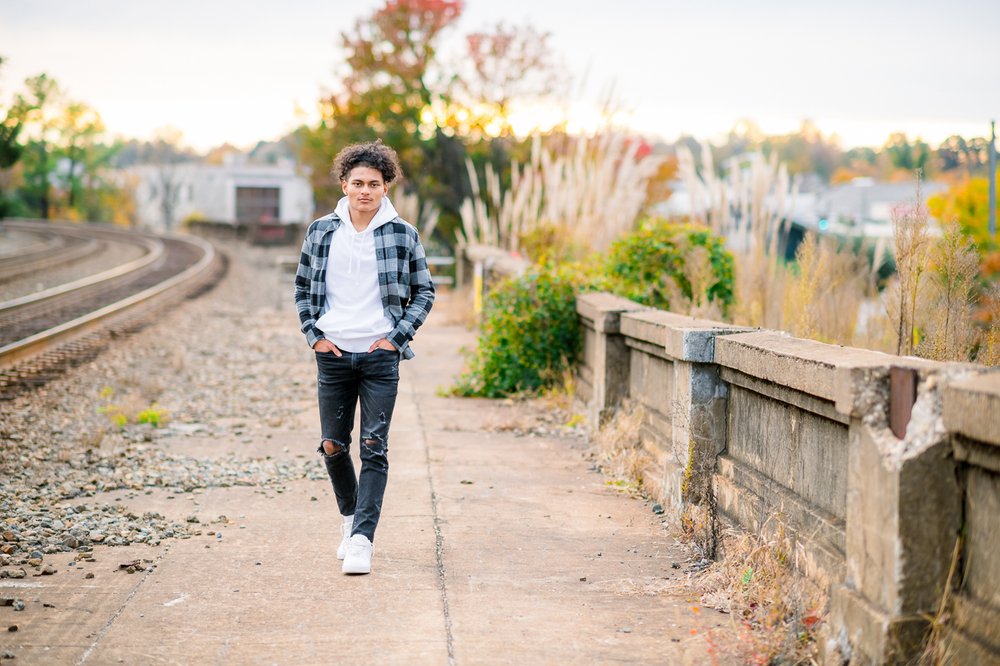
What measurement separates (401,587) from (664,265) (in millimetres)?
5514

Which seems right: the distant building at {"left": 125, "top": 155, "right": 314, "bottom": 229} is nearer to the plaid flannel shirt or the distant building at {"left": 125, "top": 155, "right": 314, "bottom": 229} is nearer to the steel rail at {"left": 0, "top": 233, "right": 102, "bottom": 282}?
the steel rail at {"left": 0, "top": 233, "right": 102, "bottom": 282}

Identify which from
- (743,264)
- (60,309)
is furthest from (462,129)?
(743,264)

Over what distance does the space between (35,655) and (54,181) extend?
345ft

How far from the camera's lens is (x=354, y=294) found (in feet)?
16.9

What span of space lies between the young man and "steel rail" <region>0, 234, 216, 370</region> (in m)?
8.39

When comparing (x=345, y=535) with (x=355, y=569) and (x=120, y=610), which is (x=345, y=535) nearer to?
(x=355, y=569)

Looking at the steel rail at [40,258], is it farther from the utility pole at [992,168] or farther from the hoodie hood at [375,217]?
the utility pole at [992,168]

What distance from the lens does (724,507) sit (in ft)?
17.7

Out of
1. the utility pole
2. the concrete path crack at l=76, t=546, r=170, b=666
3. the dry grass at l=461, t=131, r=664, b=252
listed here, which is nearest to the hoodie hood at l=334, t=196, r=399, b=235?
the concrete path crack at l=76, t=546, r=170, b=666

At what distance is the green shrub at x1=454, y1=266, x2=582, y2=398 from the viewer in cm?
984

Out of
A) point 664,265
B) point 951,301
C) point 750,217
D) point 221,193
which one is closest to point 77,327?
point 664,265

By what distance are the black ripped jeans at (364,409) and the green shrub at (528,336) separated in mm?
4647

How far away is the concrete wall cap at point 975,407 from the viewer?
9.84 feet

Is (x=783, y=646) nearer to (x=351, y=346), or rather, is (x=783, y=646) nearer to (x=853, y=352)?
(x=853, y=352)
